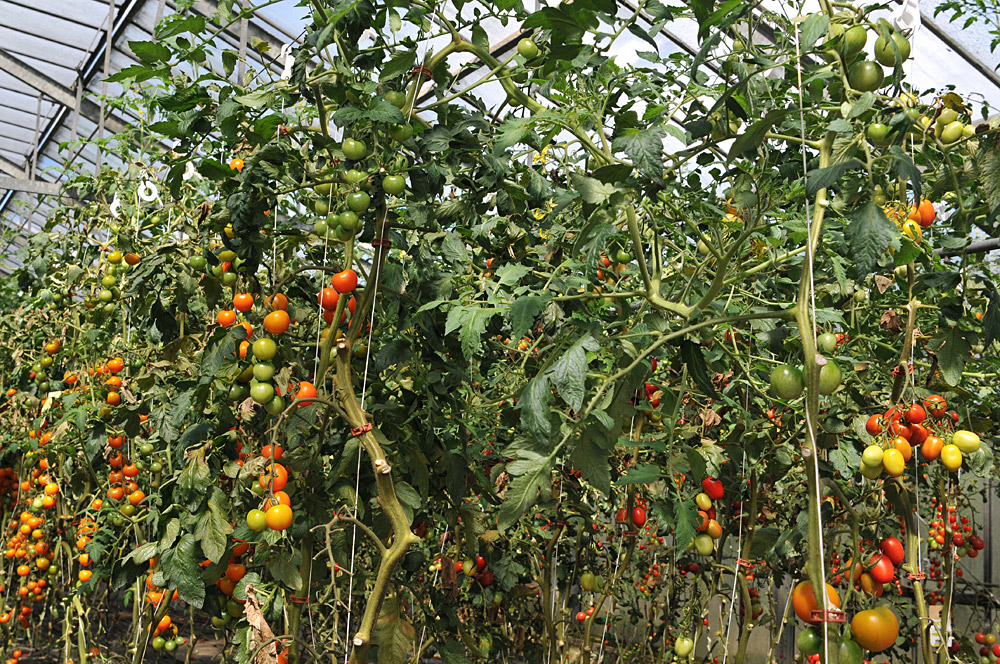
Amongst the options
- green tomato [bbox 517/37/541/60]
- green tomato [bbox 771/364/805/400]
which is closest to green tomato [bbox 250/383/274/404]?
green tomato [bbox 517/37/541/60]

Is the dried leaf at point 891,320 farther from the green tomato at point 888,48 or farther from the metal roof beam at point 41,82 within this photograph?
the metal roof beam at point 41,82

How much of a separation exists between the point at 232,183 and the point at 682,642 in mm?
1257

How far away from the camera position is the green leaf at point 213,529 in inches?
46.2

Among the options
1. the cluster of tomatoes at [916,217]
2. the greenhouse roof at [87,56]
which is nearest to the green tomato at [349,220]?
the cluster of tomatoes at [916,217]

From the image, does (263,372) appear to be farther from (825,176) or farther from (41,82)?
(41,82)

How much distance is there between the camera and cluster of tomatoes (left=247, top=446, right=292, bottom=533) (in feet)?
3.65

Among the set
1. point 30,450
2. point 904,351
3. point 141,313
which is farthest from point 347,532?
point 30,450

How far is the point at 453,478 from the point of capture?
128 cm

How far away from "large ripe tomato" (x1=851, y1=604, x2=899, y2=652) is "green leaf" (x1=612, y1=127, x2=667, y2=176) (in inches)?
19.8

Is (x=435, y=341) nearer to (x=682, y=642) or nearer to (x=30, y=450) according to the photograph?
(x=682, y=642)

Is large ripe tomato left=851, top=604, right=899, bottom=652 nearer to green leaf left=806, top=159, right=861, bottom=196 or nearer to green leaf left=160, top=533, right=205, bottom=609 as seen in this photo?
green leaf left=806, top=159, right=861, bottom=196

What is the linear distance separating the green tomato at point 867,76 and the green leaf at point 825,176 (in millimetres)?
145

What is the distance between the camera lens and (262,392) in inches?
45.3

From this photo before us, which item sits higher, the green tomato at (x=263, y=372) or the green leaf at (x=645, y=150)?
the green leaf at (x=645, y=150)
